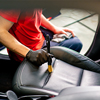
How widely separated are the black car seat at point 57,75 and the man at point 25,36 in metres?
0.07

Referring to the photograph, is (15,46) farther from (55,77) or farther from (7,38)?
(55,77)

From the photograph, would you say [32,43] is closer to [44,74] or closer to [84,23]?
[44,74]

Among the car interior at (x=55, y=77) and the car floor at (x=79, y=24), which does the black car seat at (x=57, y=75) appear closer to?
the car interior at (x=55, y=77)

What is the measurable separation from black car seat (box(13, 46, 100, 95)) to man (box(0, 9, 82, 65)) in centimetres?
7

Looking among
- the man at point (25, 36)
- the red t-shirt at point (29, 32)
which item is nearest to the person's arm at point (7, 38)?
the man at point (25, 36)

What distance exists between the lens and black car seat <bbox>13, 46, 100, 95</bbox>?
0.94m

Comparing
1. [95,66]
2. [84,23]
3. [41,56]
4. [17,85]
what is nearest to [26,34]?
[41,56]

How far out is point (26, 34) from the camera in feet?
4.15

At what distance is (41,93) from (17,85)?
154mm

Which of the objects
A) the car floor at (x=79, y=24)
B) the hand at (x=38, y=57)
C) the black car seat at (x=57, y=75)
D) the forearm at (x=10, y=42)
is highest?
the forearm at (x=10, y=42)

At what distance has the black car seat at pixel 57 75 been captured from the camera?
94 centimetres

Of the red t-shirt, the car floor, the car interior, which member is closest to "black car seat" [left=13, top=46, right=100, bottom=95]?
the car interior

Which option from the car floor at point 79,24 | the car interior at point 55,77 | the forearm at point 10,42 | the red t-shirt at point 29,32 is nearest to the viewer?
the car interior at point 55,77

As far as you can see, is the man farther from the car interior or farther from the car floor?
the car floor
